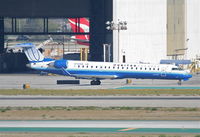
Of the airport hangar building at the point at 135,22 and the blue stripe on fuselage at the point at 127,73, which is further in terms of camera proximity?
the airport hangar building at the point at 135,22

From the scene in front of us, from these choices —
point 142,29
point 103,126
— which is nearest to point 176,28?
point 142,29

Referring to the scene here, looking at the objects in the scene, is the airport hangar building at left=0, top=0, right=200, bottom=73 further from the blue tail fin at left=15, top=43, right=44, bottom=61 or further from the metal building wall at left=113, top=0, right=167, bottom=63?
the blue tail fin at left=15, top=43, right=44, bottom=61

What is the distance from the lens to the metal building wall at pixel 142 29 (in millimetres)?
73812

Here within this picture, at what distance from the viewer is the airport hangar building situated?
7412 cm

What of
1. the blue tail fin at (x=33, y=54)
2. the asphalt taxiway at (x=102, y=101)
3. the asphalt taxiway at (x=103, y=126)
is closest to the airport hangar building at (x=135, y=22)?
the blue tail fin at (x=33, y=54)

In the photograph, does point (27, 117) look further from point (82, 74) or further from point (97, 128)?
point (82, 74)

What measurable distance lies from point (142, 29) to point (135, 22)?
1.33m

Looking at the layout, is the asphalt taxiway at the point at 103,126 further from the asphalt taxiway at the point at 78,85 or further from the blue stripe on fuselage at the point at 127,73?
the blue stripe on fuselage at the point at 127,73

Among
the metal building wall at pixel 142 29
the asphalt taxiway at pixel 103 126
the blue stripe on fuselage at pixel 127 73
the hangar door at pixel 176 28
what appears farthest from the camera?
the hangar door at pixel 176 28

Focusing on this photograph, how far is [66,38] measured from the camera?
199000 millimetres

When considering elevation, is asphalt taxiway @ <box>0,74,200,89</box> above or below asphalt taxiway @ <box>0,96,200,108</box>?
above

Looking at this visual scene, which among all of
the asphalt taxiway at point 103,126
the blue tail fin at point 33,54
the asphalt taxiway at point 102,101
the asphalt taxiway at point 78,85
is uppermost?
the blue tail fin at point 33,54

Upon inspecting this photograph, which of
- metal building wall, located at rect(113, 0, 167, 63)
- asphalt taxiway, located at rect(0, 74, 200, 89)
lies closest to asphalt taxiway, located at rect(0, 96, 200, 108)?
asphalt taxiway, located at rect(0, 74, 200, 89)

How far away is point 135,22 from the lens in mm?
74688
